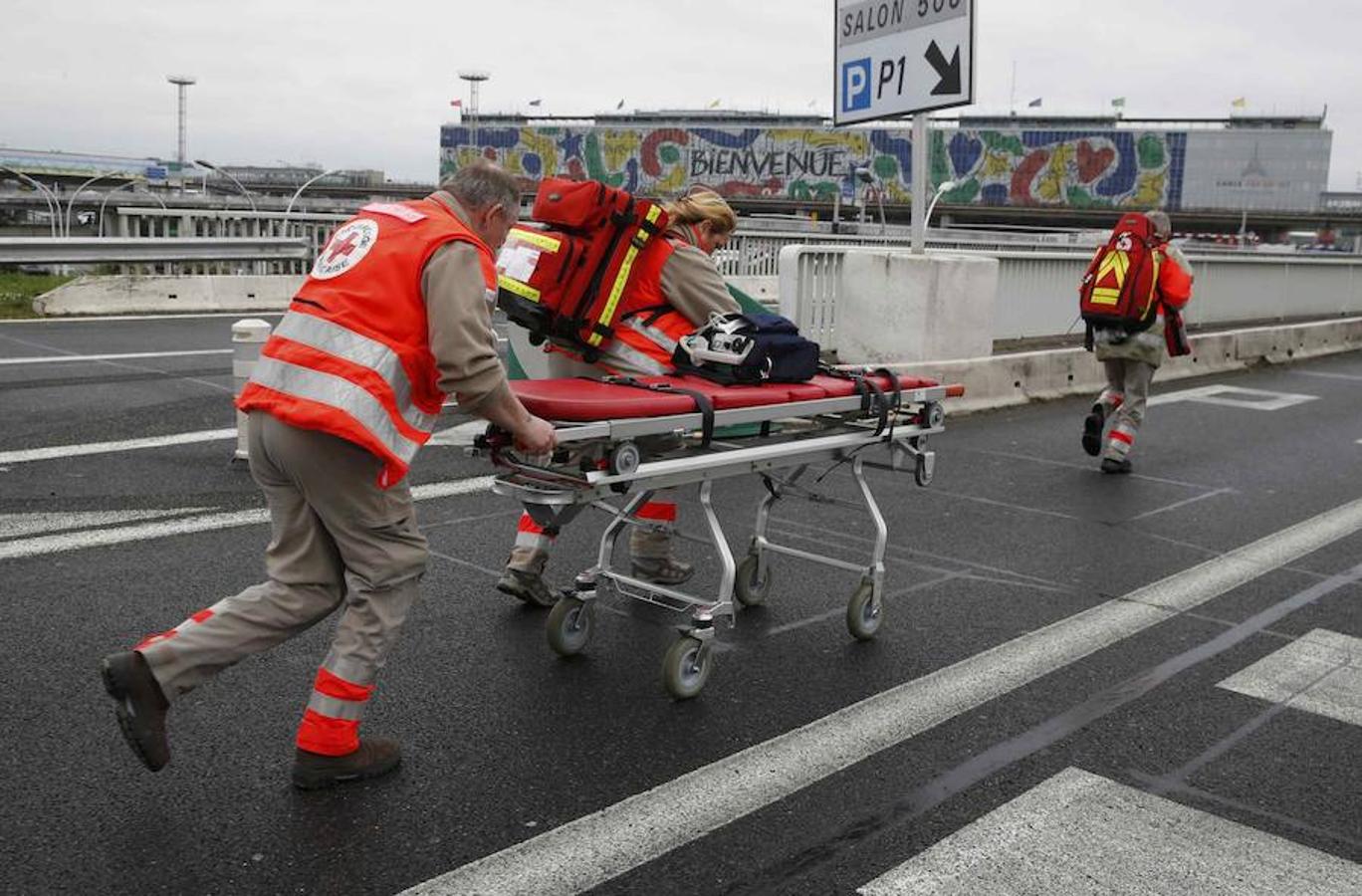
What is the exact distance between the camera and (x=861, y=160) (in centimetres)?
12738

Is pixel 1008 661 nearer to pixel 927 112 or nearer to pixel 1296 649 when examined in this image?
pixel 1296 649

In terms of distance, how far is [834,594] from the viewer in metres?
6.17

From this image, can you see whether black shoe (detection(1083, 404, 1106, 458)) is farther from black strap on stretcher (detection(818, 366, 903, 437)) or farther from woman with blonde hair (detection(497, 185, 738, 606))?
woman with blonde hair (detection(497, 185, 738, 606))

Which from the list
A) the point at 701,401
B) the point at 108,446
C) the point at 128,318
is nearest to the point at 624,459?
the point at 701,401

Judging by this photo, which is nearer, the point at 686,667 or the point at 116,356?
the point at 686,667

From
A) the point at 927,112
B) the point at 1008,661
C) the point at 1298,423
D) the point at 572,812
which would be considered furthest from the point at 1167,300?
the point at 572,812

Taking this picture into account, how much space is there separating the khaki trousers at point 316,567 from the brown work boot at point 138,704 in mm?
45

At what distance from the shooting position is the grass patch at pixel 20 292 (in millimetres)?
15406

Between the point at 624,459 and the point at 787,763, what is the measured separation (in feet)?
3.59

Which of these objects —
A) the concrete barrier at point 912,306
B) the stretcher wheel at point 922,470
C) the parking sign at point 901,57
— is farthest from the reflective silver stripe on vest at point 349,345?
the concrete barrier at point 912,306

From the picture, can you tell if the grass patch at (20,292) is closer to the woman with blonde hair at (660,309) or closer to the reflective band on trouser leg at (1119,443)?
the woman with blonde hair at (660,309)

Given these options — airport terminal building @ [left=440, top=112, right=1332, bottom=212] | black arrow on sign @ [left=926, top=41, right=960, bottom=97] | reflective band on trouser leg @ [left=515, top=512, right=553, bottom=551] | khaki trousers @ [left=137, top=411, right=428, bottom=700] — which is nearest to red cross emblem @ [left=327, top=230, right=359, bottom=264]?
khaki trousers @ [left=137, top=411, right=428, bottom=700]

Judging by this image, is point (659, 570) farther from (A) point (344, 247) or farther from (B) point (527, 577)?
(A) point (344, 247)

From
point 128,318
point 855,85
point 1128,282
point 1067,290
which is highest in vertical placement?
point 855,85
